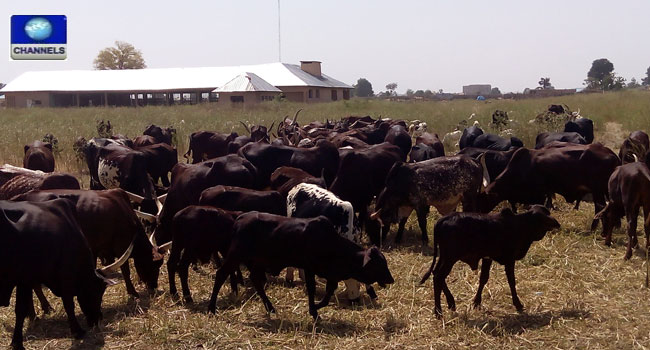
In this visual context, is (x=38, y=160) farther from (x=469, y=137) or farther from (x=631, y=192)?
(x=631, y=192)

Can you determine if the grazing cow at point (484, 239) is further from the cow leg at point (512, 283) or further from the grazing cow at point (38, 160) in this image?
the grazing cow at point (38, 160)

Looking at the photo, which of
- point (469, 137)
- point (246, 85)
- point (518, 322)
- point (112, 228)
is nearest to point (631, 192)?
point (518, 322)

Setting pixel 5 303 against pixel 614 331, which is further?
pixel 614 331

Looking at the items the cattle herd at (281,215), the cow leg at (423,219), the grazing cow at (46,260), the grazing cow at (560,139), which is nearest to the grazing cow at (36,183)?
the cattle herd at (281,215)

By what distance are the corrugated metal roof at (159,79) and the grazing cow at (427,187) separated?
4001 centimetres

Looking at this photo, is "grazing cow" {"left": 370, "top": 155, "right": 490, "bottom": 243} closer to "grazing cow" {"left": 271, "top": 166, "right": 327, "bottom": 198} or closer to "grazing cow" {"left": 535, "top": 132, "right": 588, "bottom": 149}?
"grazing cow" {"left": 271, "top": 166, "right": 327, "bottom": 198}

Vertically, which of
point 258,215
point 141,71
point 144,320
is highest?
point 141,71

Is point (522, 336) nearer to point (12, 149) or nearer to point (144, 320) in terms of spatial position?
point (144, 320)

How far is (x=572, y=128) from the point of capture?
15727 mm

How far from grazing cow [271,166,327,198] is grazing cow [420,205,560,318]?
263 centimetres

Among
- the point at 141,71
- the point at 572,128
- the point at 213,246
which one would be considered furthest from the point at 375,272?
the point at 141,71

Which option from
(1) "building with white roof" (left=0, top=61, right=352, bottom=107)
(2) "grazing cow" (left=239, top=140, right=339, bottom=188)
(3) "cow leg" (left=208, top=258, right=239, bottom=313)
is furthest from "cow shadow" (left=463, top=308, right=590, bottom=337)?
(1) "building with white roof" (left=0, top=61, right=352, bottom=107)

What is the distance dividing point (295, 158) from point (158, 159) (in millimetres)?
3216

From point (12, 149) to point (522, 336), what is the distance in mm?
16177
